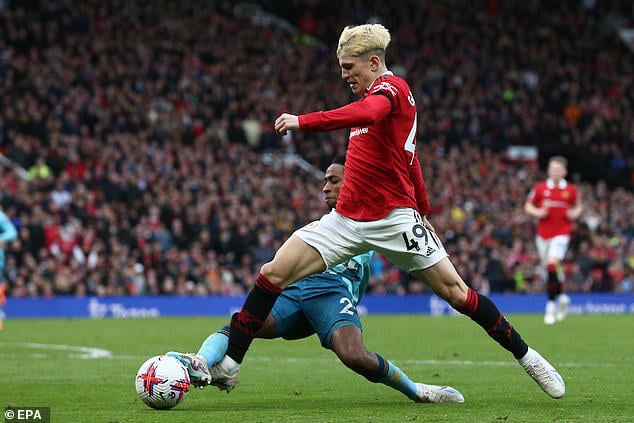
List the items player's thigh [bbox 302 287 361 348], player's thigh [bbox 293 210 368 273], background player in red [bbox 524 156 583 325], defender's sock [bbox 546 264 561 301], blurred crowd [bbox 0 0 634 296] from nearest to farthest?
player's thigh [bbox 293 210 368 273]
player's thigh [bbox 302 287 361 348]
defender's sock [bbox 546 264 561 301]
background player in red [bbox 524 156 583 325]
blurred crowd [bbox 0 0 634 296]

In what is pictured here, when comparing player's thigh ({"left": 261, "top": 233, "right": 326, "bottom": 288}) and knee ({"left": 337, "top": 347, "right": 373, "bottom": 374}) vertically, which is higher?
player's thigh ({"left": 261, "top": 233, "right": 326, "bottom": 288})

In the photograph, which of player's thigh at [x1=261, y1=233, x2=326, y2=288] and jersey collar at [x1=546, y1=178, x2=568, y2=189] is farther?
jersey collar at [x1=546, y1=178, x2=568, y2=189]

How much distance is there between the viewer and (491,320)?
802 cm

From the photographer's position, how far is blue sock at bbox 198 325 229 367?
7.87 metres

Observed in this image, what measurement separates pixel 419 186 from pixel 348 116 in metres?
1.35

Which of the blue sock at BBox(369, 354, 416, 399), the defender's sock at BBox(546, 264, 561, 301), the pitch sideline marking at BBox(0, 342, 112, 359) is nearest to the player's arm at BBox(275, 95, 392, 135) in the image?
the blue sock at BBox(369, 354, 416, 399)

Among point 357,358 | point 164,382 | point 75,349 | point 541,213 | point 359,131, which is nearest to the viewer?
point 164,382

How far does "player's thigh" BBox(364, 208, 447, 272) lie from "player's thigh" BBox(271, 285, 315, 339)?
0.89 m

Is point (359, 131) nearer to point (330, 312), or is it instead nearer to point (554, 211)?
point (330, 312)

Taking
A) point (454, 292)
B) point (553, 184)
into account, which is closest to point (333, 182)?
point (454, 292)

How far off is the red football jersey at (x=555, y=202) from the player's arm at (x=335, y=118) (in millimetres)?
12734

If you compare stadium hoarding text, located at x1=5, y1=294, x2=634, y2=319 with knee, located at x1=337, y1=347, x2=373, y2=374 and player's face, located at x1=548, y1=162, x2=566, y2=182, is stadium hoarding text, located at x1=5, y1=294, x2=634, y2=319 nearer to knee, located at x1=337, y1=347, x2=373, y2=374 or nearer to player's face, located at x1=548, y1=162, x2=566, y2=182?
player's face, located at x1=548, y1=162, x2=566, y2=182

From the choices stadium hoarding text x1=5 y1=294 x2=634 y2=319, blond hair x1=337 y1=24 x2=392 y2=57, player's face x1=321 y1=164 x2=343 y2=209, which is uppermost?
blond hair x1=337 y1=24 x2=392 y2=57

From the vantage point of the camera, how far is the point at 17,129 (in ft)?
85.7
